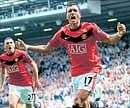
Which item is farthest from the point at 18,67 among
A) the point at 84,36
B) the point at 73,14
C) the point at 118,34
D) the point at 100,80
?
the point at 100,80

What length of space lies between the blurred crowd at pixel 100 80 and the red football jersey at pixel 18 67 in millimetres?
6706

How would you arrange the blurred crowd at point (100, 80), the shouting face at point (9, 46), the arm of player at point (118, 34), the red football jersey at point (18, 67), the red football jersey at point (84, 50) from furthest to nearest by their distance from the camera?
the blurred crowd at point (100, 80)
the red football jersey at point (18, 67)
the shouting face at point (9, 46)
the red football jersey at point (84, 50)
the arm of player at point (118, 34)

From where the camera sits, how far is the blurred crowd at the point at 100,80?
2238 centimetres

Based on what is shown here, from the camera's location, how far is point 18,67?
11828 millimetres

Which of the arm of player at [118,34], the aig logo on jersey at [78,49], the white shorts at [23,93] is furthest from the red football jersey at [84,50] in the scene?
the white shorts at [23,93]

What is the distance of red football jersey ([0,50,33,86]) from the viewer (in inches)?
465

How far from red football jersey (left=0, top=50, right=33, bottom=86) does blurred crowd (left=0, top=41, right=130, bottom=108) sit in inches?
264

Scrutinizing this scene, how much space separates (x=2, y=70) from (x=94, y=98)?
9781mm

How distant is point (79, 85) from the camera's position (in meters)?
8.84

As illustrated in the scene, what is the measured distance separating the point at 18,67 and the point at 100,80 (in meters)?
13.1

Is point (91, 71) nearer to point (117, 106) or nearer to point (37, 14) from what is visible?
point (117, 106)

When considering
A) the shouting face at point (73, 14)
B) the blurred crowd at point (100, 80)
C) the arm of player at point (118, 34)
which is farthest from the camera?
the blurred crowd at point (100, 80)

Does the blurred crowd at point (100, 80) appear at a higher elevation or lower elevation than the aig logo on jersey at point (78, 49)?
lower

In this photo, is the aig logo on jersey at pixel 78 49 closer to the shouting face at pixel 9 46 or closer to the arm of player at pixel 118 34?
the arm of player at pixel 118 34
